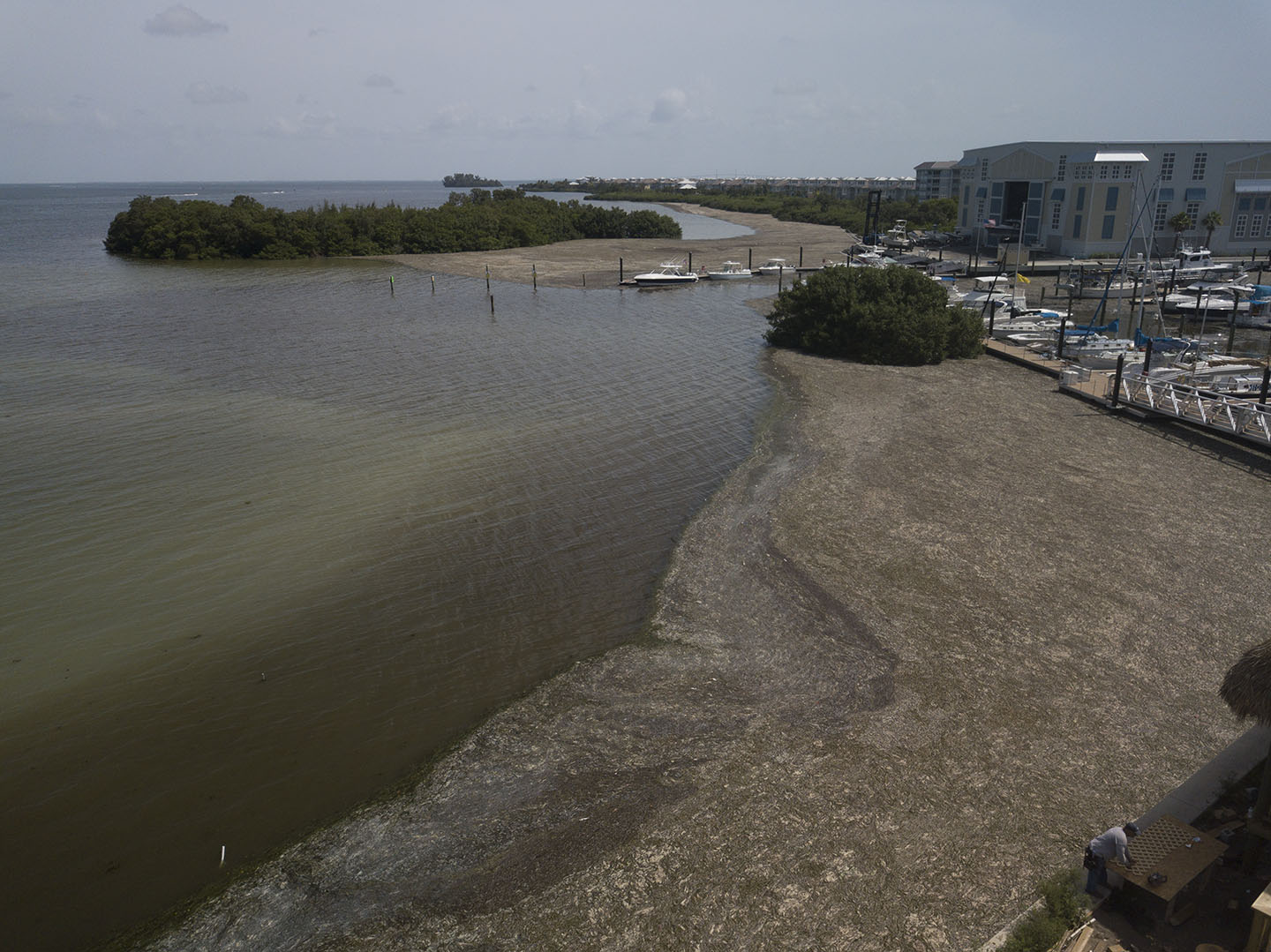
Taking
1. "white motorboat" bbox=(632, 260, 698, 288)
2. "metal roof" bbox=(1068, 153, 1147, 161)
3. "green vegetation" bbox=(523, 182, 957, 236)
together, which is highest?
"metal roof" bbox=(1068, 153, 1147, 161)

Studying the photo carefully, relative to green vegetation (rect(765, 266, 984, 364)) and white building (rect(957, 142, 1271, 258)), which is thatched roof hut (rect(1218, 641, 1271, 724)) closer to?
green vegetation (rect(765, 266, 984, 364))

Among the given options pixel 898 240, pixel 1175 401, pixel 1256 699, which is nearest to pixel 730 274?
pixel 898 240

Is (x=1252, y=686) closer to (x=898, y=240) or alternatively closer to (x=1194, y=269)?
(x=1194, y=269)

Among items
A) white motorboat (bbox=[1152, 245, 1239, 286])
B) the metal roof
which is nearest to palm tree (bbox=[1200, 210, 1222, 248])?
white motorboat (bbox=[1152, 245, 1239, 286])

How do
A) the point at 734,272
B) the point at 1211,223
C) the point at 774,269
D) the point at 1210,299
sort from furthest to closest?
the point at 774,269
the point at 734,272
the point at 1211,223
the point at 1210,299

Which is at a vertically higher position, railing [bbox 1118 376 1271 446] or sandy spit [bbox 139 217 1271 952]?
railing [bbox 1118 376 1271 446]

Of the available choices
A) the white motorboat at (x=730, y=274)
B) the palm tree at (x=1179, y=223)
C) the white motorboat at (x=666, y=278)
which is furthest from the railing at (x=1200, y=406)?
the palm tree at (x=1179, y=223)
